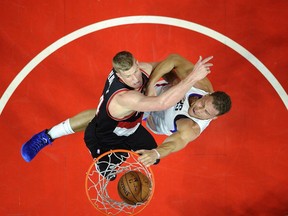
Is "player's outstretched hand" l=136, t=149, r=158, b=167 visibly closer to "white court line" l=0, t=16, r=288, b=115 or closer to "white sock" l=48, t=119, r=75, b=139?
"white sock" l=48, t=119, r=75, b=139

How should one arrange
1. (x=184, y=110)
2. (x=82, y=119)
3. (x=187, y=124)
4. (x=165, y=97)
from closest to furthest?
(x=165, y=97), (x=187, y=124), (x=184, y=110), (x=82, y=119)

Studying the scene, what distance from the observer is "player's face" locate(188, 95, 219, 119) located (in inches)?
152

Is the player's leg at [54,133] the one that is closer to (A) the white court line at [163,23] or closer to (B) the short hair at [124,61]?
(A) the white court line at [163,23]

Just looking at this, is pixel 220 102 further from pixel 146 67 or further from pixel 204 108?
pixel 146 67

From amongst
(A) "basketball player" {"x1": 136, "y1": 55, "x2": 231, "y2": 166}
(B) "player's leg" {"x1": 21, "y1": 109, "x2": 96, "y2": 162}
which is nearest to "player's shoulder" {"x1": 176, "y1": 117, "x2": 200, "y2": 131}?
(A) "basketball player" {"x1": 136, "y1": 55, "x2": 231, "y2": 166}

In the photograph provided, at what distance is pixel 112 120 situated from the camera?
4.02 m

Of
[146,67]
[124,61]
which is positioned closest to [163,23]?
[146,67]

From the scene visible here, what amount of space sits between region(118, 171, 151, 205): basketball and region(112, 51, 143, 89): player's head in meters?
1.11

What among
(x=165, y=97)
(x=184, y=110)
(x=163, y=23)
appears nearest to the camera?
(x=165, y=97)

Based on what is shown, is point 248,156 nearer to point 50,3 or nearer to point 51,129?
point 51,129

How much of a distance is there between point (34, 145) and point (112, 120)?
1525 millimetres

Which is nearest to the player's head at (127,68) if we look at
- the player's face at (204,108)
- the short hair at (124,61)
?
the short hair at (124,61)

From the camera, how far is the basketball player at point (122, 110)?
3.26 m

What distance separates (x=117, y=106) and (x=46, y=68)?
7.36ft
